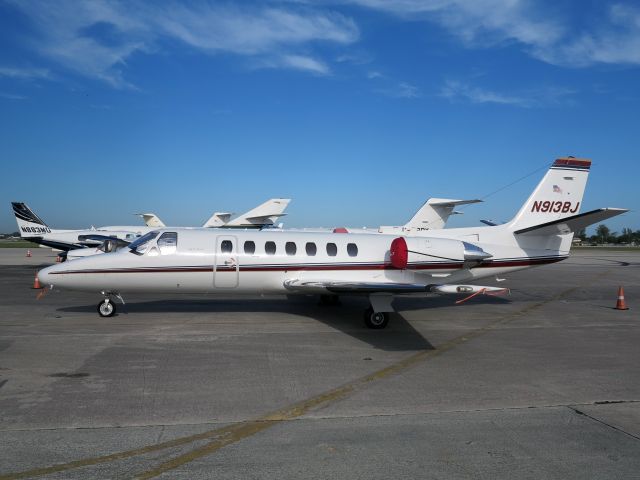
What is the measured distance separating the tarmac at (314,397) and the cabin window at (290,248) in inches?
71.1

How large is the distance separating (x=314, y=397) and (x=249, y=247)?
6.83 meters

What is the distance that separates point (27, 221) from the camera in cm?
4022

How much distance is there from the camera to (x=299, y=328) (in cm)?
1239

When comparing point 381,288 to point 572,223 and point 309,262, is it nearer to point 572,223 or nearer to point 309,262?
point 309,262

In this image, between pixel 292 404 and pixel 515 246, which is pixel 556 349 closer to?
pixel 515 246

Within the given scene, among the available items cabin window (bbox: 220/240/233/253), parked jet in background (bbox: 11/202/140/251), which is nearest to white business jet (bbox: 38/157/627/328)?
cabin window (bbox: 220/240/233/253)

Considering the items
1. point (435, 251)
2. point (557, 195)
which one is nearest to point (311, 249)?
point (435, 251)

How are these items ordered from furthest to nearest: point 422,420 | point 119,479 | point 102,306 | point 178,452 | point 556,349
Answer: point 102,306 → point 556,349 → point 422,420 → point 178,452 → point 119,479

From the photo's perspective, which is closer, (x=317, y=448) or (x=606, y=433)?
(x=317, y=448)

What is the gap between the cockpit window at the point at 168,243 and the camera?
13.1 m

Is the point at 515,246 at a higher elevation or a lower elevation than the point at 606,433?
higher

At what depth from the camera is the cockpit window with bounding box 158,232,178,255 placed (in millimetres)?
13070

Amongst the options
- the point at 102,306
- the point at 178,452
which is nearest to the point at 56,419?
the point at 178,452

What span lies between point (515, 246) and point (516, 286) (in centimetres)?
858
